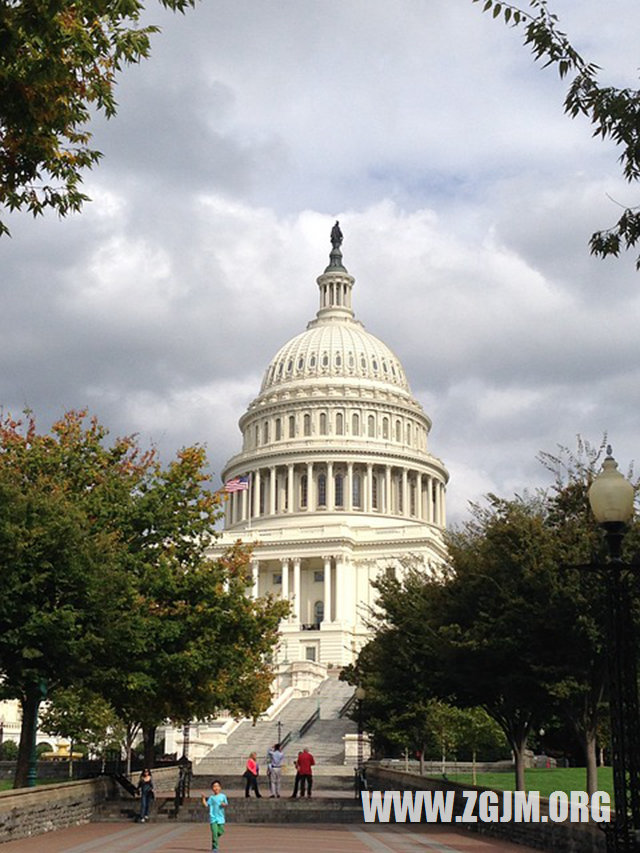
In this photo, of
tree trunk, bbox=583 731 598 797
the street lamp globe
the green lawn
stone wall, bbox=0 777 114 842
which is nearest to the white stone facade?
the green lawn

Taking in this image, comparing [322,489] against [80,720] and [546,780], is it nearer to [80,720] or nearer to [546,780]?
[80,720]

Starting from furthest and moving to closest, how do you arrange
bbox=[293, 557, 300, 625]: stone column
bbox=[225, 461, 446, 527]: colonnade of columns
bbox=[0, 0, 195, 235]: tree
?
bbox=[225, 461, 446, 527]: colonnade of columns → bbox=[293, 557, 300, 625]: stone column → bbox=[0, 0, 195, 235]: tree

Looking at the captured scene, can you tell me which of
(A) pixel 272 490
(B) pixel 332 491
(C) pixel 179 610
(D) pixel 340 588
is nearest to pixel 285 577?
(D) pixel 340 588

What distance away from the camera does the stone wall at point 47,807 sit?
888 inches

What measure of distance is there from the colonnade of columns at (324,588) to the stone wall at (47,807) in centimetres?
7263

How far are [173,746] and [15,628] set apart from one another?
1525 inches

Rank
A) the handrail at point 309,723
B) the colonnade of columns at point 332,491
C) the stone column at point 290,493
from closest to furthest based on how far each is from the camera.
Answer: the handrail at point 309,723
the stone column at point 290,493
the colonnade of columns at point 332,491

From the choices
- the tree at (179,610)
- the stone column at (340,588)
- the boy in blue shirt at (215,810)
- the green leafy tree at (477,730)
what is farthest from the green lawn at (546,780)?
the stone column at (340,588)

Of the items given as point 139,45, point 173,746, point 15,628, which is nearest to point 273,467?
point 173,746

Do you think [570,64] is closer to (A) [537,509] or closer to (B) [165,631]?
(A) [537,509]

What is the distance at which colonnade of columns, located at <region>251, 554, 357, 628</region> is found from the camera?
10381 centimetres

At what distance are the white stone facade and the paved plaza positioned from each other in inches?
2722

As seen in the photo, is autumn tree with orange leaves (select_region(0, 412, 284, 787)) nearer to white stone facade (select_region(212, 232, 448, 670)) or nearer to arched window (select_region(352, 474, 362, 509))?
white stone facade (select_region(212, 232, 448, 670))

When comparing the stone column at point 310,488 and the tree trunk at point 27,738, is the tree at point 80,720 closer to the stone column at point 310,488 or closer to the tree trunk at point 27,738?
the tree trunk at point 27,738
